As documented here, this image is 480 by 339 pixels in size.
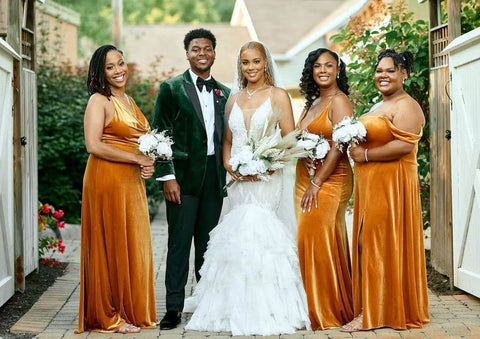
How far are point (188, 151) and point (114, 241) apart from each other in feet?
3.10

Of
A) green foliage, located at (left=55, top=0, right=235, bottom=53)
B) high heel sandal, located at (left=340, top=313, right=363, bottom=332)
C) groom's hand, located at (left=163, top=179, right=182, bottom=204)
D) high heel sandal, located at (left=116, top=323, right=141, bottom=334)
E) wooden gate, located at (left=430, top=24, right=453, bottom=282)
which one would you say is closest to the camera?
high heel sandal, located at (left=340, top=313, right=363, bottom=332)

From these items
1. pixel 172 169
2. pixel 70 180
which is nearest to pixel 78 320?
pixel 172 169

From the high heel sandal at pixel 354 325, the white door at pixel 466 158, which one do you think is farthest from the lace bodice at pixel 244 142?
the white door at pixel 466 158

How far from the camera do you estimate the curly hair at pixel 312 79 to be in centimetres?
670

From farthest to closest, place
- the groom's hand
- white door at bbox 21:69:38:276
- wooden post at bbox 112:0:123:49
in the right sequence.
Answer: wooden post at bbox 112:0:123:49 < white door at bbox 21:69:38:276 < the groom's hand

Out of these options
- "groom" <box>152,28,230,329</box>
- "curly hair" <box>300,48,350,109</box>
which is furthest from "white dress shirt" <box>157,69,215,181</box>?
"curly hair" <box>300,48,350,109</box>

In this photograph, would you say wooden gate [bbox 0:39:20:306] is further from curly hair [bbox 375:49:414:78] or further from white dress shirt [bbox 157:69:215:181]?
curly hair [bbox 375:49:414:78]

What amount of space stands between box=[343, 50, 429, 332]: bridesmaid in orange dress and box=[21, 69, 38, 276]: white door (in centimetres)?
357

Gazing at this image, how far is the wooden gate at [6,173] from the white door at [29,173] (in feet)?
1.81

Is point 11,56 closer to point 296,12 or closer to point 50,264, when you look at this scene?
point 50,264

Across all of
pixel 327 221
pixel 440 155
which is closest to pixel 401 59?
Result: pixel 327 221

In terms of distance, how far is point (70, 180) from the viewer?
549 inches

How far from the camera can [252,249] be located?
21.3ft

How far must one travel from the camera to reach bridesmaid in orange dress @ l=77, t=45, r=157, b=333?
6473mm
